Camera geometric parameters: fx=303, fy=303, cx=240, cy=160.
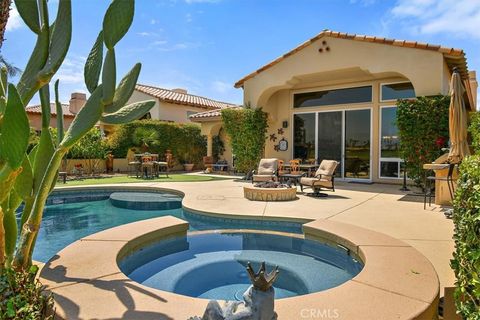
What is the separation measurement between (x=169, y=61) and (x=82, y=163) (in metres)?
8.11

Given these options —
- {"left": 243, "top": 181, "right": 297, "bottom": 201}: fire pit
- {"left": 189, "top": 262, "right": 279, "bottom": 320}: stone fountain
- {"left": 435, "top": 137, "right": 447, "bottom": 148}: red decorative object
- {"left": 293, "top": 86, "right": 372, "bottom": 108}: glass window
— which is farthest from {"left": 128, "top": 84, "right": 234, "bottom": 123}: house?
{"left": 189, "top": 262, "right": 279, "bottom": 320}: stone fountain

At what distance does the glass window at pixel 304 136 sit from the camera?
15922 millimetres

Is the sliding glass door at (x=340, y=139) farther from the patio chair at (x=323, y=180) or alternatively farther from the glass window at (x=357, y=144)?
the patio chair at (x=323, y=180)

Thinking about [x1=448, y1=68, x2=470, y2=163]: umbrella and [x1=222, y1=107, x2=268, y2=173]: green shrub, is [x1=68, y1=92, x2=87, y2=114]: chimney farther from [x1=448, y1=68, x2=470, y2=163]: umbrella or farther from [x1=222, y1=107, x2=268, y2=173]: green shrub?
[x1=448, y1=68, x2=470, y2=163]: umbrella

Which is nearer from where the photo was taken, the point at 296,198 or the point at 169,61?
the point at 296,198

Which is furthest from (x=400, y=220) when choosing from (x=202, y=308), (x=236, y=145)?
(x=236, y=145)

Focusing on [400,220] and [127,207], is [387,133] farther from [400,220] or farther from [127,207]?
[127,207]

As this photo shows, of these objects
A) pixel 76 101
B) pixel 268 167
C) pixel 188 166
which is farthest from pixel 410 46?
pixel 76 101

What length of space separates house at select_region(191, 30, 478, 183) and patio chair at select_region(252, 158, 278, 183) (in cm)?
428

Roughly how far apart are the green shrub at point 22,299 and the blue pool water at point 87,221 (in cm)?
331

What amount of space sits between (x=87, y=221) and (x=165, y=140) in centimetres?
1347

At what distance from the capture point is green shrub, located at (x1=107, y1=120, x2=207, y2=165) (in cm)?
2008

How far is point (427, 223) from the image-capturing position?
633 cm

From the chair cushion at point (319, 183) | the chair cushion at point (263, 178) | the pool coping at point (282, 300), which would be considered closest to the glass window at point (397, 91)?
the chair cushion at point (319, 183)
